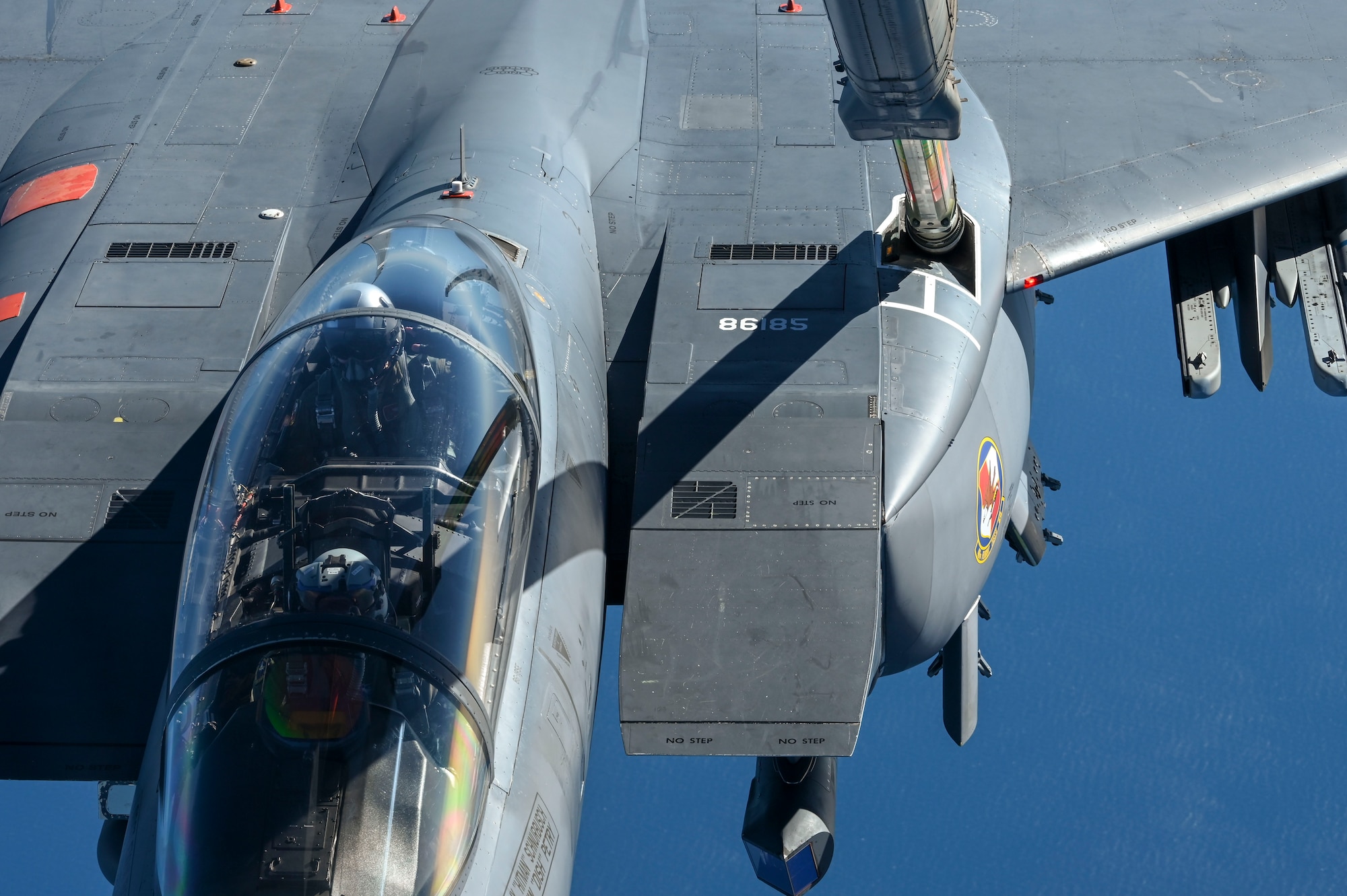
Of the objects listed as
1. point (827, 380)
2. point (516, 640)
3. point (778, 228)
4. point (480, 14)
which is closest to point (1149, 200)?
point (778, 228)

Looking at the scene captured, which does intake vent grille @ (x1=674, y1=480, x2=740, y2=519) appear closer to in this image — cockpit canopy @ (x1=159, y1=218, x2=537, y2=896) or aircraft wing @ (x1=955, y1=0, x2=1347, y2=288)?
cockpit canopy @ (x1=159, y1=218, x2=537, y2=896)

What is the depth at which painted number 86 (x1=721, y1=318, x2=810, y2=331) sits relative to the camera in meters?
8.00

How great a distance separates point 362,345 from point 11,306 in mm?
3605

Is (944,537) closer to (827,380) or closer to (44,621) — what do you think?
(827,380)

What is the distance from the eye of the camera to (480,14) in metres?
10.9

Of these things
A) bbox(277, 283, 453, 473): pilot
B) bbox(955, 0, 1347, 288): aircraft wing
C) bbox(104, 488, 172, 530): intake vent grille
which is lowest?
bbox(955, 0, 1347, 288): aircraft wing

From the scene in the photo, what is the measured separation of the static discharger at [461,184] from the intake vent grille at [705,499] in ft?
7.66

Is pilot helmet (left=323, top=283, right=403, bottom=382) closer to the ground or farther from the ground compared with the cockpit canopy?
farther from the ground

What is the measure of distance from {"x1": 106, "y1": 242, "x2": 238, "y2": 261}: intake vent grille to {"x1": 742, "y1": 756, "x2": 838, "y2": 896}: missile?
14.1ft

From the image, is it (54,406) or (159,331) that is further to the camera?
(159,331)

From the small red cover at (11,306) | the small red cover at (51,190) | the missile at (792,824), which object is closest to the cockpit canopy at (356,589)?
the small red cover at (11,306)

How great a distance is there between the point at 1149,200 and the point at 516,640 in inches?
230

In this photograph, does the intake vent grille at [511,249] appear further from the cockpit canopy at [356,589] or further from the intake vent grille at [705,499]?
the intake vent grille at [705,499]

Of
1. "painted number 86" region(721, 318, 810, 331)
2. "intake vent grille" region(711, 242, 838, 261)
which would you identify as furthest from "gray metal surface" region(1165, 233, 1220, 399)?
"painted number 86" region(721, 318, 810, 331)
